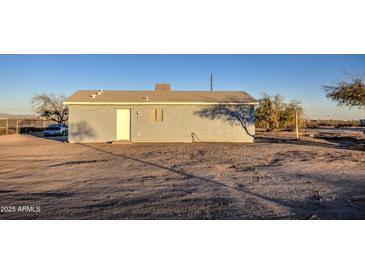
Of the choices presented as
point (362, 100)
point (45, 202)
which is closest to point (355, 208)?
point (45, 202)

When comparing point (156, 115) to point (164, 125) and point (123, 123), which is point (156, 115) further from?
point (123, 123)

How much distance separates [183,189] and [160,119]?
11.3 metres

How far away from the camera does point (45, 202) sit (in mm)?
5074

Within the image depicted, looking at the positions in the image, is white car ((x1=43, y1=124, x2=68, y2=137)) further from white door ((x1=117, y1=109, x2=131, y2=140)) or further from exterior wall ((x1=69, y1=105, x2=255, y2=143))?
white door ((x1=117, y1=109, x2=131, y2=140))

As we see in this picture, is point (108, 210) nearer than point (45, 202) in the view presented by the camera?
Yes

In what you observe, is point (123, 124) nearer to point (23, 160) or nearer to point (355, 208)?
point (23, 160)

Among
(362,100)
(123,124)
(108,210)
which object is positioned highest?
(362,100)

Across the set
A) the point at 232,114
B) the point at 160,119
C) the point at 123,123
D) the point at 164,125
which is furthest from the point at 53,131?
the point at 232,114

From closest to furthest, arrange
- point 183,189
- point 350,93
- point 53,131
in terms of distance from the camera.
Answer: point 183,189, point 350,93, point 53,131

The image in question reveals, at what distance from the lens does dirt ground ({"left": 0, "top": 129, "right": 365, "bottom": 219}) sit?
4.51 metres

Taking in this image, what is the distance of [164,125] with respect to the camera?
16.9 m

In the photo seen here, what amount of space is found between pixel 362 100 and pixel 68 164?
16.2 m

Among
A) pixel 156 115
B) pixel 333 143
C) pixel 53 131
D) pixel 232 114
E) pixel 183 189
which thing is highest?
pixel 232 114

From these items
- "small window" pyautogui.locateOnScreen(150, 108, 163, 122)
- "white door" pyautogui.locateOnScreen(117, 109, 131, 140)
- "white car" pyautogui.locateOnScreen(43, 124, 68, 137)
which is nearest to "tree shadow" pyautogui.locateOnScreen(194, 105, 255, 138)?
"small window" pyautogui.locateOnScreen(150, 108, 163, 122)
